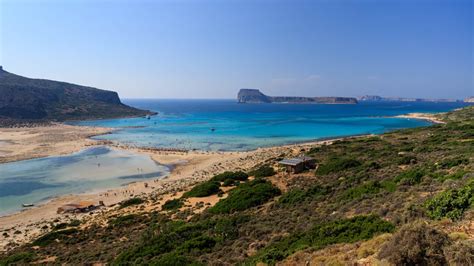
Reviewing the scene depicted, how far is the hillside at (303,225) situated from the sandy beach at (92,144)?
1.66 meters

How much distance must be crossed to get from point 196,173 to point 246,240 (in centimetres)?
2804

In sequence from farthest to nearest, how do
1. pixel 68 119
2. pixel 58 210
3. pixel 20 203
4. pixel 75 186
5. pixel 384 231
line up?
pixel 68 119, pixel 75 186, pixel 20 203, pixel 58 210, pixel 384 231

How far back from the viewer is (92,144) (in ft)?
218

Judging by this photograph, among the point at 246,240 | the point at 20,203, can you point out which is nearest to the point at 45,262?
the point at 246,240

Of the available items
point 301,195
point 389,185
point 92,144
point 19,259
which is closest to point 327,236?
point 389,185

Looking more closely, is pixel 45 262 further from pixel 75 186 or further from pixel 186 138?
pixel 186 138

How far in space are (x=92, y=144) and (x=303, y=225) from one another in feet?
207

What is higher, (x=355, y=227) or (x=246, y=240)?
(x=355, y=227)

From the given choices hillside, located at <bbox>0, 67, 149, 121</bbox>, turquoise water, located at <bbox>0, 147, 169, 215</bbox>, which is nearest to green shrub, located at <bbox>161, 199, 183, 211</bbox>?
turquoise water, located at <bbox>0, 147, 169, 215</bbox>

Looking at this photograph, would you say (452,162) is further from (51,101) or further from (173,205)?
(51,101)

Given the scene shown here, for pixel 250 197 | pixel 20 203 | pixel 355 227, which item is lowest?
pixel 20 203

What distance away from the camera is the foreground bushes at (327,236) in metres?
9.82

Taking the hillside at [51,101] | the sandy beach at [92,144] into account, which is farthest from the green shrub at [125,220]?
the hillside at [51,101]

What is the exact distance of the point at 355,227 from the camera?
1070 cm
